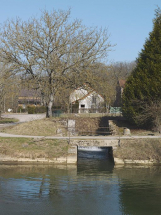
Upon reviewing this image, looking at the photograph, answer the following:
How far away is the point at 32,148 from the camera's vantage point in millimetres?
25516

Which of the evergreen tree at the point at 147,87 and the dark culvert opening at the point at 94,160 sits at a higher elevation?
the evergreen tree at the point at 147,87

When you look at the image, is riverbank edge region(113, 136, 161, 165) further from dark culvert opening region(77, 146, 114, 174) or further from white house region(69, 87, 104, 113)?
white house region(69, 87, 104, 113)

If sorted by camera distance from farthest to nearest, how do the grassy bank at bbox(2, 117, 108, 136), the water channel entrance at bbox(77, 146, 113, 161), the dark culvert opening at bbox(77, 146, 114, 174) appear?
the grassy bank at bbox(2, 117, 108, 136)
the water channel entrance at bbox(77, 146, 113, 161)
the dark culvert opening at bbox(77, 146, 114, 174)

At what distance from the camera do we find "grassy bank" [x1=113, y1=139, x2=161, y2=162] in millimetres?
24969

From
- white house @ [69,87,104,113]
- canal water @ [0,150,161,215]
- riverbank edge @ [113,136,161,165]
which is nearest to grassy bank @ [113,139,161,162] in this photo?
riverbank edge @ [113,136,161,165]

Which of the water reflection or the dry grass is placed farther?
the dry grass

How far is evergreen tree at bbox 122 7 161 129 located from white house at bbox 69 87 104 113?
421cm

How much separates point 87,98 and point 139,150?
653 inches

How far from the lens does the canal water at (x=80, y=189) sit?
14.9 meters

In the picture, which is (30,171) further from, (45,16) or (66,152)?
(45,16)

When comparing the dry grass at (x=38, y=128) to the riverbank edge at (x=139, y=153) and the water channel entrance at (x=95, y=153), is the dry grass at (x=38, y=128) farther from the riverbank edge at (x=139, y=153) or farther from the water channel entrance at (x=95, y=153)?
the riverbank edge at (x=139, y=153)

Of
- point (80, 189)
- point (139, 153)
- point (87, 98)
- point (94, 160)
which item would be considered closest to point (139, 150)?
point (139, 153)

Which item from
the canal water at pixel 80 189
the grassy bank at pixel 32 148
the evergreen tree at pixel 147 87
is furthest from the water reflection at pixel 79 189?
the evergreen tree at pixel 147 87

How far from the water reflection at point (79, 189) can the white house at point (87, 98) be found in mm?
13441
